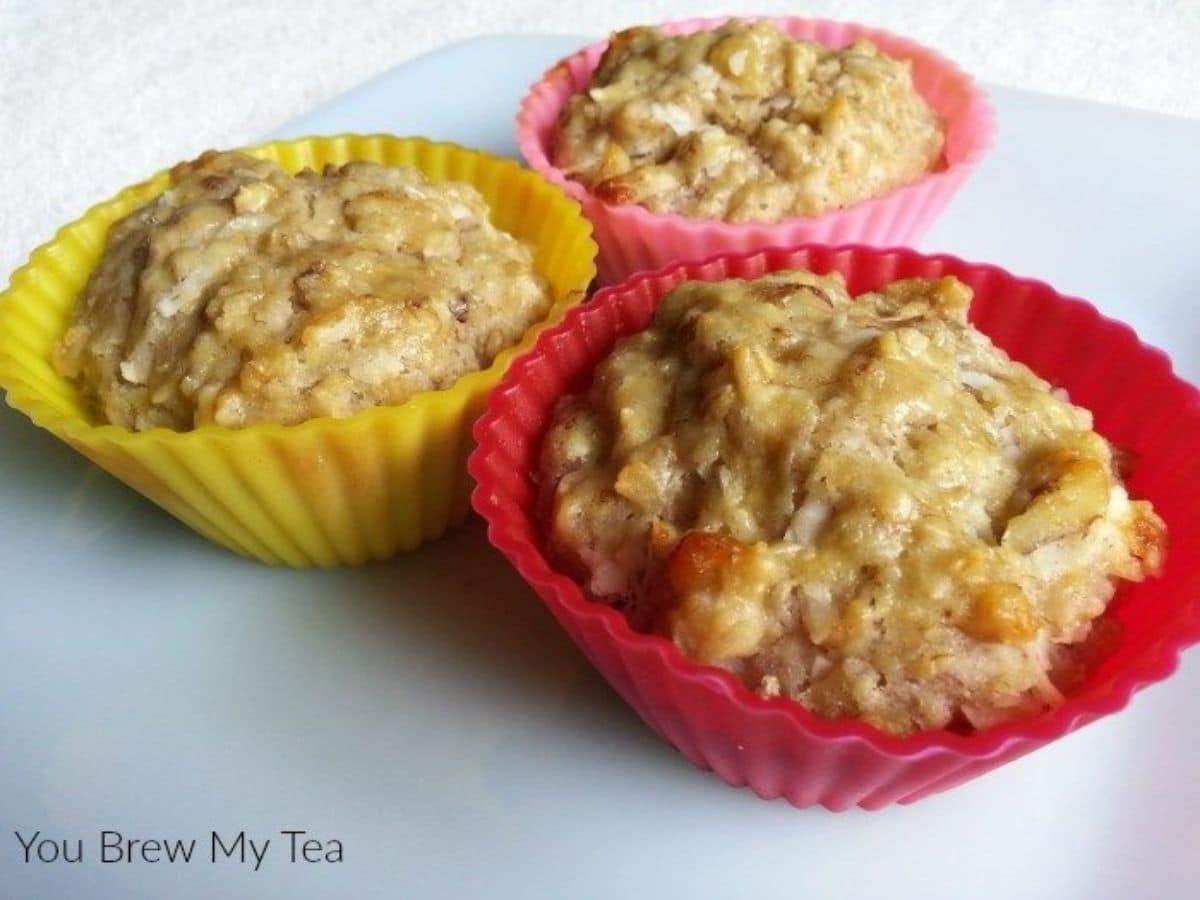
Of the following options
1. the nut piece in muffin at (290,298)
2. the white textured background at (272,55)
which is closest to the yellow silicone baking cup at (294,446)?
the nut piece in muffin at (290,298)

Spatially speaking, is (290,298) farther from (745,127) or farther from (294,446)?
(745,127)

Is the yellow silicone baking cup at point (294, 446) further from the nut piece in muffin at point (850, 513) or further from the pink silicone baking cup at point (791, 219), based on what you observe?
the nut piece in muffin at point (850, 513)

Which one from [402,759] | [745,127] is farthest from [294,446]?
[745,127]

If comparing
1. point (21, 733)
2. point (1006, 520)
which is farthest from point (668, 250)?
point (21, 733)

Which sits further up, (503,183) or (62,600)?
(503,183)

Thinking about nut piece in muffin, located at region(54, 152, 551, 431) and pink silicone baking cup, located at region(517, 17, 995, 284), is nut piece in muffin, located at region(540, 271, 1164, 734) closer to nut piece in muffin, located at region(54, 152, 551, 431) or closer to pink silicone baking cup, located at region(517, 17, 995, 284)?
nut piece in muffin, located at region(54, 152, 551, 431)

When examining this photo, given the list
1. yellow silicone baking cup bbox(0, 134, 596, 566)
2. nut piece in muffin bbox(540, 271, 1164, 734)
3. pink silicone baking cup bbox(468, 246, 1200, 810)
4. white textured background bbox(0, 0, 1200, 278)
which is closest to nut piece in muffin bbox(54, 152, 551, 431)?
yellow silicone baking cup bbox(0, 134, 596, 566)

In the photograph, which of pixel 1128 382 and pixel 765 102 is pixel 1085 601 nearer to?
pixel 1128 382
